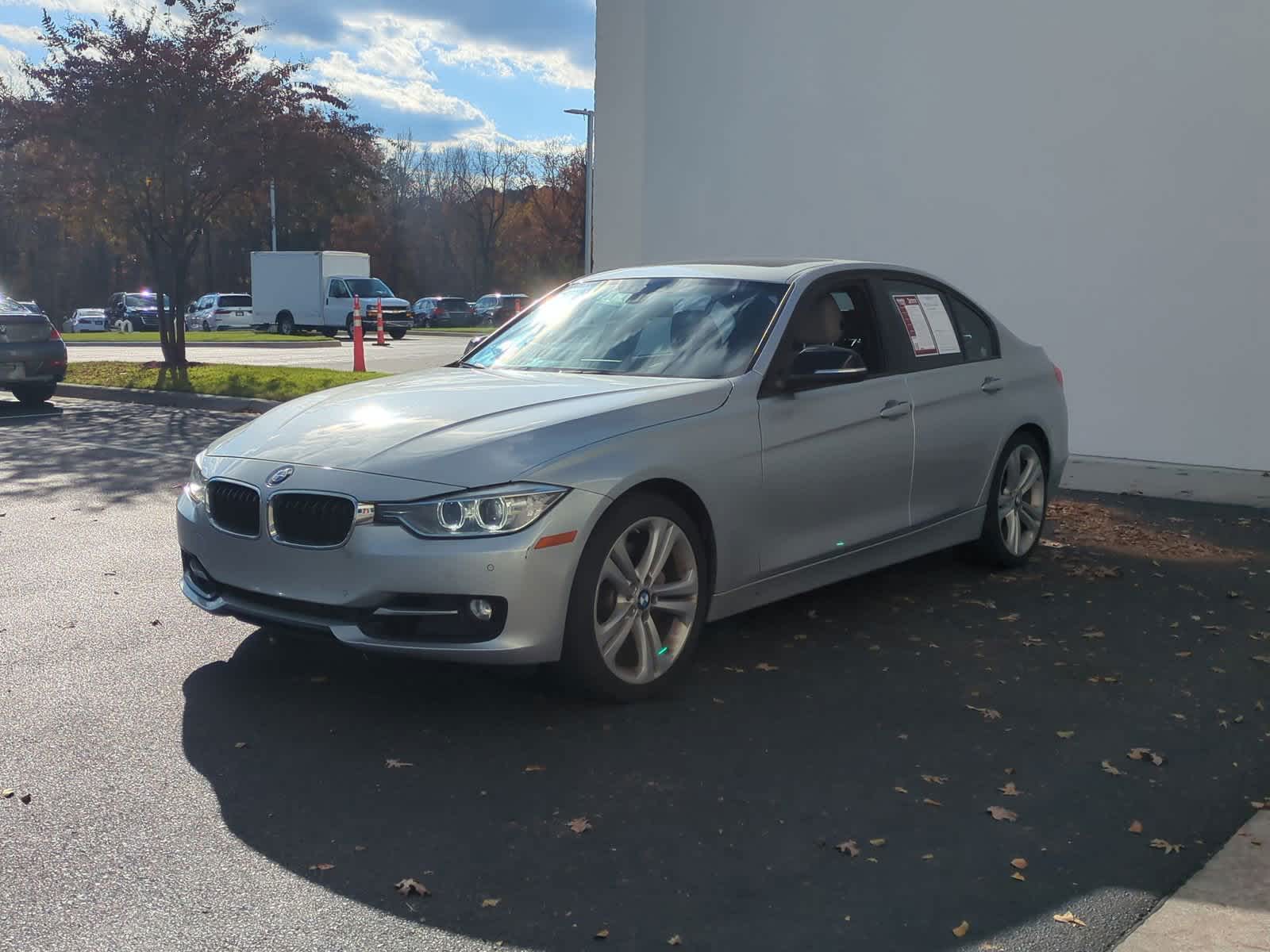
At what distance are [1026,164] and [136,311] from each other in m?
48.4

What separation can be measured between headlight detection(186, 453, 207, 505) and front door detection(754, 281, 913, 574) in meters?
2.10

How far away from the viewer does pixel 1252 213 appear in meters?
10.4

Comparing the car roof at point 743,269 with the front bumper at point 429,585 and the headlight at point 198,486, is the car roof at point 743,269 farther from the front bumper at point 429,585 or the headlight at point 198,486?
the headlight at point 198,486

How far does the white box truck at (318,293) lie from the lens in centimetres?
4306

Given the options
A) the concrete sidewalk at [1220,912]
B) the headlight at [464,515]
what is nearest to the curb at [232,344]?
the headlight at [464,515]

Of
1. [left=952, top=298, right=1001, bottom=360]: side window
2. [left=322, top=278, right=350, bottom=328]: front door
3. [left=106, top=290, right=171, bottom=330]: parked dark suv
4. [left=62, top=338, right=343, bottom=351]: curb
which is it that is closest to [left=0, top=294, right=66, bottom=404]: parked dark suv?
[left=952, top=298, right=1001, bottom=360]: side window

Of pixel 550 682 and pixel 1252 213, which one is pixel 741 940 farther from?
pixel 1252 213

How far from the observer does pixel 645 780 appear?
414 cm

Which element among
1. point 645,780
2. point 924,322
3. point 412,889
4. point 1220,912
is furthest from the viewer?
point 924,322

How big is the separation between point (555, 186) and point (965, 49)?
62.8 metres

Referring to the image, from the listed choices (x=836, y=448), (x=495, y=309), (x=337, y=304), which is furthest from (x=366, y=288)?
(x=836, y=448)

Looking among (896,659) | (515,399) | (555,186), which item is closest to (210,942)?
(515,399)

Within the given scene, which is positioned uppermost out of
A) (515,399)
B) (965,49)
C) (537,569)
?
(965,49)

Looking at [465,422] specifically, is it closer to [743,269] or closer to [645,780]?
[645,780]
